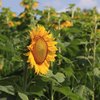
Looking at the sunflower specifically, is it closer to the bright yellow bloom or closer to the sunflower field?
the sunflower field

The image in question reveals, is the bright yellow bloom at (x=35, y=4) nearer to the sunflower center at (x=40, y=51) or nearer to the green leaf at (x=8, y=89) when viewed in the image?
the sunflower center at (x=40, y=51)

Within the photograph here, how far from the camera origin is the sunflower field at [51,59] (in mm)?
2367

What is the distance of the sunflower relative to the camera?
2.36m

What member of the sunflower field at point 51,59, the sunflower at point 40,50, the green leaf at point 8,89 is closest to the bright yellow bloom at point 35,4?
the sunflower field at point 51,59

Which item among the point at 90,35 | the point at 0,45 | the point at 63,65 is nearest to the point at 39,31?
the point at 0,45

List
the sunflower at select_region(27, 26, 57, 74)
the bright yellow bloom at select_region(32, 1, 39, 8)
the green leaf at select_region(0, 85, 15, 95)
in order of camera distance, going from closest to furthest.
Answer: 1. the green leaf at select_region(0, 85, 15, 95)
2. the sunflower at select_region(27, 26, 57, 74)
3. the bright yellow bloom at select_region(32, 1, 39, 8)

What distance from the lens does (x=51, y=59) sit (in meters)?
2.57

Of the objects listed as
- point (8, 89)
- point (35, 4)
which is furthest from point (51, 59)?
point (35, 4)

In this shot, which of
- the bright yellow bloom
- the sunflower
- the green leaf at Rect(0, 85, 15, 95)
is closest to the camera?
the green leaf at Rect(0, 85, 15, 95)

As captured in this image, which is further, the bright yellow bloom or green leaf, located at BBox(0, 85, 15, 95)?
the bright yellow bloom

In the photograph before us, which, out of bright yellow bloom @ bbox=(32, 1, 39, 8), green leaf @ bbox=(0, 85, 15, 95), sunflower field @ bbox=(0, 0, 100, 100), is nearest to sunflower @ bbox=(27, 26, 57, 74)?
sunflower field @ bbox=(0, 0, 100, 100)

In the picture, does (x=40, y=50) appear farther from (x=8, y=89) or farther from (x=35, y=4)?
(x=35, y=4)

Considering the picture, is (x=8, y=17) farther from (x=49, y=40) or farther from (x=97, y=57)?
(x=49, y=40)

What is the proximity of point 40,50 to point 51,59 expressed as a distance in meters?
0.14
